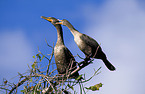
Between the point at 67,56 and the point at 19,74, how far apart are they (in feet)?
3.35

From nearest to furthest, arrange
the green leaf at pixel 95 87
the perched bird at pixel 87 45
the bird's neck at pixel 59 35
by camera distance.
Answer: the green leaf at pixel 95 87 < the perched bird at pixel 87 45 < the bird's neck at pixel 59 35

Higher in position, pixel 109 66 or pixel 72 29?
pixel 72 29

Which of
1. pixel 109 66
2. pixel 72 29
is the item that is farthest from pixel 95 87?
pixel 72 29

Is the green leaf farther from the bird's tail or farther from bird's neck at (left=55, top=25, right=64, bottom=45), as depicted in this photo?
bird's neck at (left=55, top=25, right=64, bottom=45)

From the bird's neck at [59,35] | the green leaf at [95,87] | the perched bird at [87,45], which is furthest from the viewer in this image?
the bird's neck at [59,35]

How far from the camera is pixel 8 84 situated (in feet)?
11.3

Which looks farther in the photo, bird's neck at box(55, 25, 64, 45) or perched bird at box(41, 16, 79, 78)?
bird's neck at box(55, 25, 64, 45)

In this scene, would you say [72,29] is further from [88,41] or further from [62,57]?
[62,57]

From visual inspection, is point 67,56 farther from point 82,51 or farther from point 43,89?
point 43,89

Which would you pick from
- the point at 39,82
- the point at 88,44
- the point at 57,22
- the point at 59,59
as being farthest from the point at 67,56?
the point at 39,82

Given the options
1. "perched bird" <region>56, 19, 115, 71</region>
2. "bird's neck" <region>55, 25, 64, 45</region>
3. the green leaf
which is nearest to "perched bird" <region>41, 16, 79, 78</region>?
"bird's neck" <region>55, 25, 64, 45</region>

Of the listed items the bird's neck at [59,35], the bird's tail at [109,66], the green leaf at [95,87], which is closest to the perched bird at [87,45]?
the bird's tail at [109,66]

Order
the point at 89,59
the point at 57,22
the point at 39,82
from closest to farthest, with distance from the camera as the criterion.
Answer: the point at 39,82 → the point at 89,59 → the point at 57,22

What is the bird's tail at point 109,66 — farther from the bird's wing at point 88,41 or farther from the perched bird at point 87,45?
the bird's wing at point 88,41
